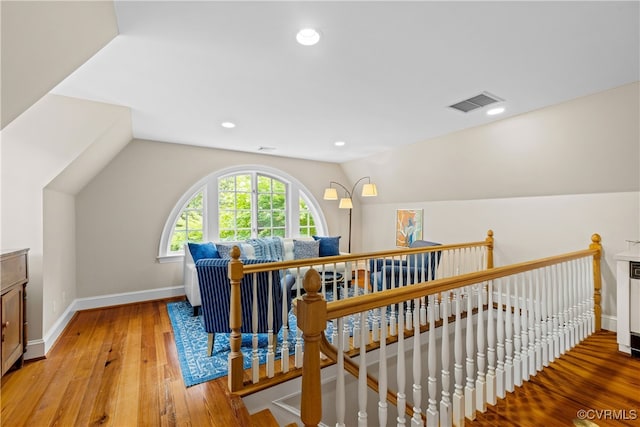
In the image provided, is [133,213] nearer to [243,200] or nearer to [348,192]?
[243,200]

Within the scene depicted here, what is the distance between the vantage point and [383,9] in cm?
154

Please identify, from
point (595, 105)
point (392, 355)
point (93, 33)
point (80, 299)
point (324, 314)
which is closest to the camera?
point (324, 314)

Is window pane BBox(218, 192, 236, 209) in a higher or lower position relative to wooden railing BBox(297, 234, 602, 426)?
higher

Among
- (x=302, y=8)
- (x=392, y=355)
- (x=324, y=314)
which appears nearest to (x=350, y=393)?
(x=392, y=355)

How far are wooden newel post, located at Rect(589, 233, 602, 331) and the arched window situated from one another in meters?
4.15

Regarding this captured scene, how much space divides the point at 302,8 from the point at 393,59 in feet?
2.63

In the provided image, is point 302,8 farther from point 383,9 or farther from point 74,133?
point 74,133

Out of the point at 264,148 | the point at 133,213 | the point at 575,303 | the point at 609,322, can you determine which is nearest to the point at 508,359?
the point at 575,303

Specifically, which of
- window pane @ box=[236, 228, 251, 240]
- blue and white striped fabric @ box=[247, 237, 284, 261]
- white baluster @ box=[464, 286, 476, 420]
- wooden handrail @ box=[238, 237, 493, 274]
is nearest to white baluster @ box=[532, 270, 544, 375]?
white baluster @ box=[464, 286, 476, 420]

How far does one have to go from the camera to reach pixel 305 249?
490 centimetres

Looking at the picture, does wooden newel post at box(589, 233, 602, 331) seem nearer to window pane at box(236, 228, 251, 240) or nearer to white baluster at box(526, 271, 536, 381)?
white baluster at box(526, 271, 536, 381)

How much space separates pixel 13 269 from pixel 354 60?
10.3 feet

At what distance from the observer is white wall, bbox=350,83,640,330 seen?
8.72 ft

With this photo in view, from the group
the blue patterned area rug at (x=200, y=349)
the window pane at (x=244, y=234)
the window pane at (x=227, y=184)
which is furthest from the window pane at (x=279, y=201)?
the blue patterned area rug at (x=200, y=349)
